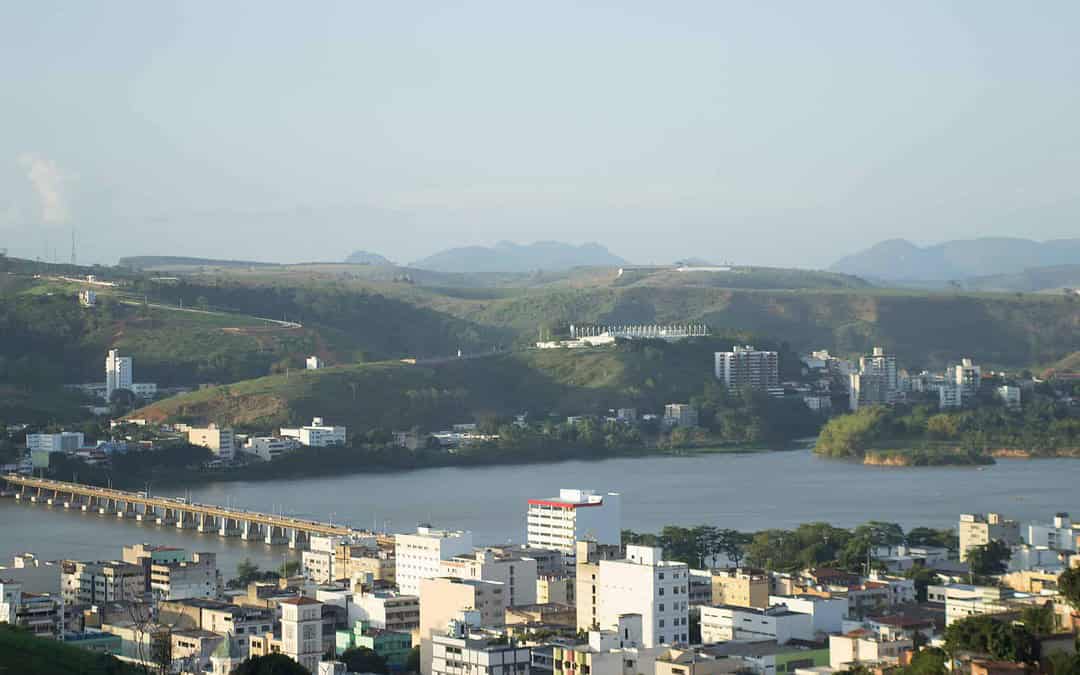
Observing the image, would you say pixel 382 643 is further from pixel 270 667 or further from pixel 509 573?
pixel 270 667

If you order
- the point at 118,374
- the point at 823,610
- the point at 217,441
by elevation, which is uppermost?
the point at 118,374

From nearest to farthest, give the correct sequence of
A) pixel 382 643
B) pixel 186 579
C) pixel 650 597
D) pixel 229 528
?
1. pixel 650 597
2. pixel 382 643
3. pixel 186 579
4. pixel 229 528

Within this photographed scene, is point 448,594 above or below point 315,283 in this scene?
below

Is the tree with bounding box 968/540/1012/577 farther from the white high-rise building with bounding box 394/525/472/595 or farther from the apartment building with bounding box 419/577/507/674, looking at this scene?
the apartment building with bounding box 419/577/507/674

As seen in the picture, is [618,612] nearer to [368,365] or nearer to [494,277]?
[368,365]

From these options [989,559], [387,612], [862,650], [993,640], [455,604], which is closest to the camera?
[993,640]

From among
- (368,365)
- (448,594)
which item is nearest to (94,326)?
(368,365)

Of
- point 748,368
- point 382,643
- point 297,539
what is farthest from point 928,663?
point 748,368
